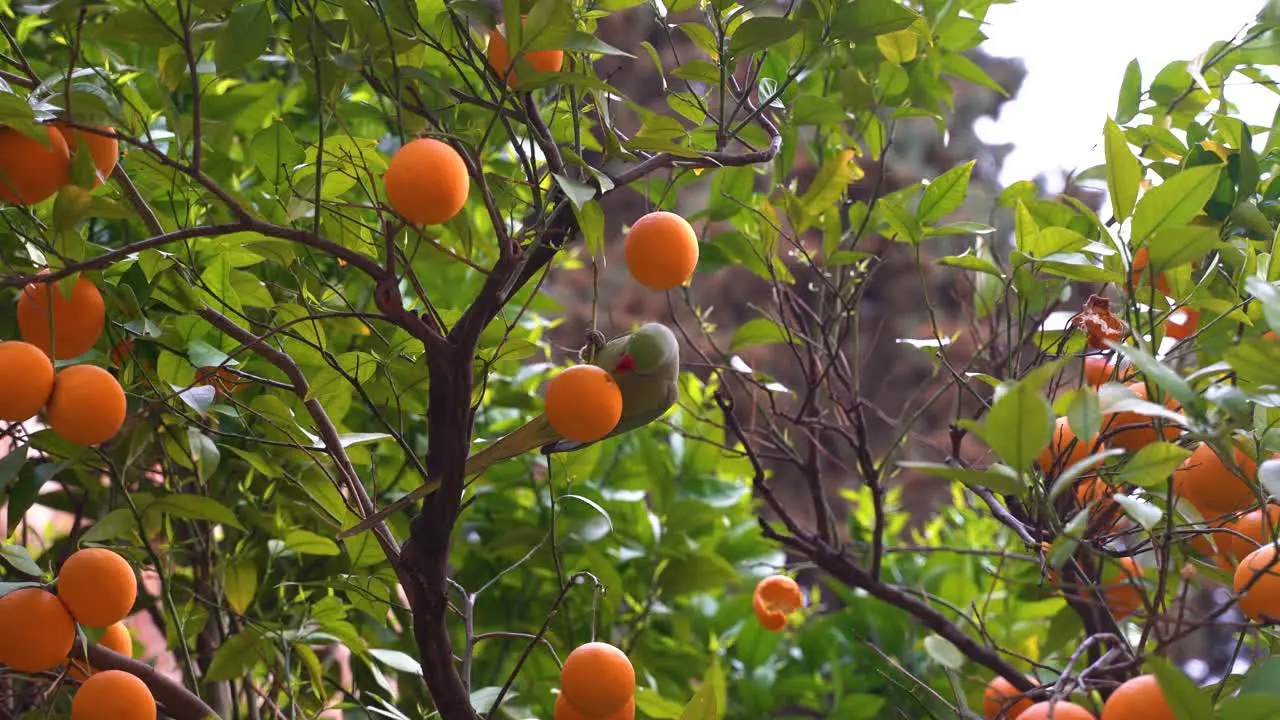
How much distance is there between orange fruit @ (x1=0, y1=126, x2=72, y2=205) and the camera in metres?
0.51

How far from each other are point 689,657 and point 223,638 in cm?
45

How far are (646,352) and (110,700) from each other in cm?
32

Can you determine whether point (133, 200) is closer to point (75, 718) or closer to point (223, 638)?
point (75, 718)

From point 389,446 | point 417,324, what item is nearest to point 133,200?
point 417,324

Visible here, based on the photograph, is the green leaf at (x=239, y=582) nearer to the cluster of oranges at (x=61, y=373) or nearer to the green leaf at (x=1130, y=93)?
the cluster of oranges at (x=61, y=373)

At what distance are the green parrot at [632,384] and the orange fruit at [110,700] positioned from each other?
13cm

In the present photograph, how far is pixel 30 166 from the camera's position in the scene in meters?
0.51

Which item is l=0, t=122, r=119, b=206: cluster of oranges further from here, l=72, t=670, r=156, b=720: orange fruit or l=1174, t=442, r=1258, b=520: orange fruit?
l=1174, t=442, r=1258, b=520: orange fruit

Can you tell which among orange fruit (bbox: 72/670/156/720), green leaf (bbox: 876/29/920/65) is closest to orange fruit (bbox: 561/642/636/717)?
orange fruit (bbox: 72/670/156/720)

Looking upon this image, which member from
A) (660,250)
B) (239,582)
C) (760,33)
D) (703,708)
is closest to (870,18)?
(760,33)

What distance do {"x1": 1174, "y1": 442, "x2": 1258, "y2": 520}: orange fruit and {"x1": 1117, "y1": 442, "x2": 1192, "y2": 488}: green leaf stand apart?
0.14m

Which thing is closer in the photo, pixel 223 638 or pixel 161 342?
Answer: pixel 161 342

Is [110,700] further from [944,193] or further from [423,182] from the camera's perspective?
[944,193]

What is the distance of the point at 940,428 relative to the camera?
9.72ft
